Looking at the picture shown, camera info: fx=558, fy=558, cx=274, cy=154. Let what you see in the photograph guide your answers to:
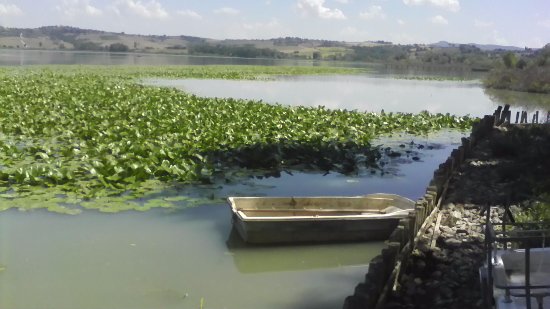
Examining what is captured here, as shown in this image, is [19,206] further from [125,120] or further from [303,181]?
[125,120]

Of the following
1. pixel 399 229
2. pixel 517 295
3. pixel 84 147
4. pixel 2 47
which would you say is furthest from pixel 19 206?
pixel 2 47

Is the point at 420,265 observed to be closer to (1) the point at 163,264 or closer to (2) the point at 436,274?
(2) the point at 436,274

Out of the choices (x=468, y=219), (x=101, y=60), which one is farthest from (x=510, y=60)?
(x=468, y=219)

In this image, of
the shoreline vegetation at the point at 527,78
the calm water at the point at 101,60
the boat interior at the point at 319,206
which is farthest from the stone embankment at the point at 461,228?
the calm water at the point at 101,60

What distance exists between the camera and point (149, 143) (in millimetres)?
11539

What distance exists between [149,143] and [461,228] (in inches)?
266

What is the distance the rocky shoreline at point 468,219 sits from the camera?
5228mm

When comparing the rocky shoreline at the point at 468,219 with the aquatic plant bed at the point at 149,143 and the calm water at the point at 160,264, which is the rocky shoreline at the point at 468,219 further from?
the aquatic plant bed at the point at 149,143

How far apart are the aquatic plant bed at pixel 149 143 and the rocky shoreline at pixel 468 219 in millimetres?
2693

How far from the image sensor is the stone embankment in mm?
5066

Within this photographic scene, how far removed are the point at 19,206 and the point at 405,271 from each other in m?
5.48

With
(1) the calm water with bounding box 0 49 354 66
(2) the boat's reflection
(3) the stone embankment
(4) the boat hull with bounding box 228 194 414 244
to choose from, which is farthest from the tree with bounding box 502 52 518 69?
(2) the boat's reflection

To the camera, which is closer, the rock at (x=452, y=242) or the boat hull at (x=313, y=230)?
the rock at (x=452, y=242)

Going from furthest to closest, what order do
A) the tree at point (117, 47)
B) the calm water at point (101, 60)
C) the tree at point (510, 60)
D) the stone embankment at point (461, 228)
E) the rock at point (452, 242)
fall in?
the tree at point (117, 47), the calm water at point (101, 60), the tree at point (510, 60), the rock at point (452, 242), the stone embankment at point (461, 228)
